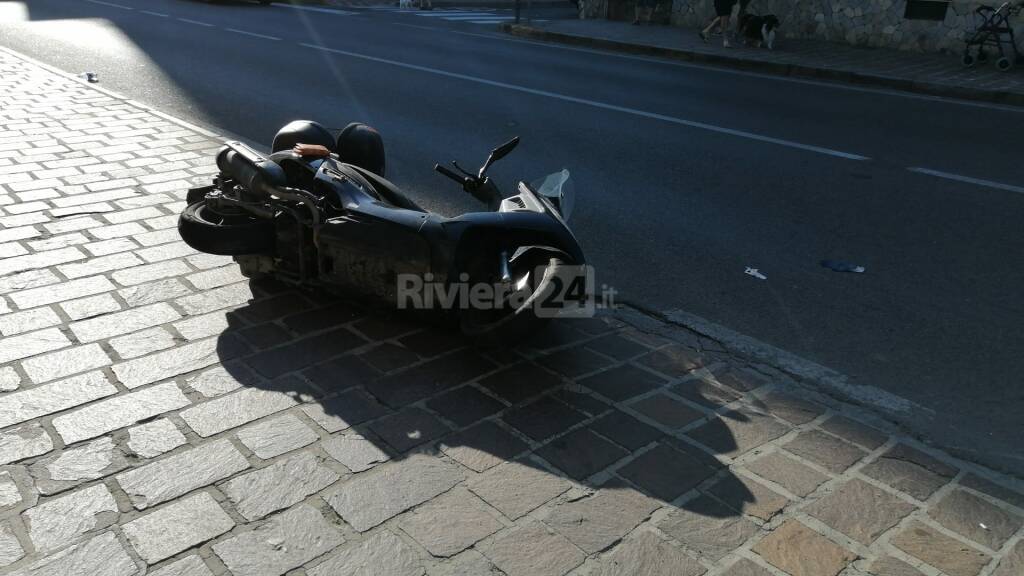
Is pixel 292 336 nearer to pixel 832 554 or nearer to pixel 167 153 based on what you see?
pixel 832 554

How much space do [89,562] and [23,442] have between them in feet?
2.67

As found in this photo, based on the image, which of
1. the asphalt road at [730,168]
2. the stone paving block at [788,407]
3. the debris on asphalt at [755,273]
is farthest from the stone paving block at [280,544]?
the debris on asphalt at [755,273]

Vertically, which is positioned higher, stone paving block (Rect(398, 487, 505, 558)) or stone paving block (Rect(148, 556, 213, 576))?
stone paving block (Rect(398, 487, 505, 558))

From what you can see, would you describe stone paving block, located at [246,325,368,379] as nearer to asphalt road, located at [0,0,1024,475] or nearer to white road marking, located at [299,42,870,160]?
asphalt road, located at [0,0,1024,475]

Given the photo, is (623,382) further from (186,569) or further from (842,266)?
(842,266)

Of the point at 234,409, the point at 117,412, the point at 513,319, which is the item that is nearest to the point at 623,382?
the point at 513,319

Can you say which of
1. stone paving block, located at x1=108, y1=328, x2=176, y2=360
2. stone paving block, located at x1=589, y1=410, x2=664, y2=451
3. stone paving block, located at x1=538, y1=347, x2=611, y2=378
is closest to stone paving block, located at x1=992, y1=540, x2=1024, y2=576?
stone paving block, located at x1=589, y1=410, x2=664, y2=451

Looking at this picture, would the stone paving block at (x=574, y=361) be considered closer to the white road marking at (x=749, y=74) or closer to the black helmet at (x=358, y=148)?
the black helmet at (x=358, y=148)

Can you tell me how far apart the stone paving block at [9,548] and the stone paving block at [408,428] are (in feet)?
3.99

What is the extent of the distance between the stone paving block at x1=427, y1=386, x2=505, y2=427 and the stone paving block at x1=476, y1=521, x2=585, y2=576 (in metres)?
0.70

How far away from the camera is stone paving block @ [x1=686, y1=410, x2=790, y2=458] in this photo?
10.9 ft

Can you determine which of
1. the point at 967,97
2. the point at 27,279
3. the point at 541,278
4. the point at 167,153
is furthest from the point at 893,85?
the point at 27,279

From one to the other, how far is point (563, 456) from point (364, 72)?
10.5 meters

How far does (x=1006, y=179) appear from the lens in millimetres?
7684
